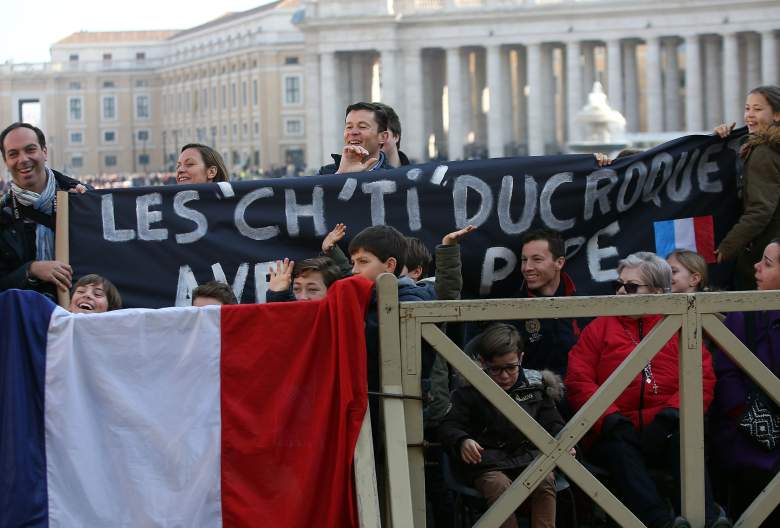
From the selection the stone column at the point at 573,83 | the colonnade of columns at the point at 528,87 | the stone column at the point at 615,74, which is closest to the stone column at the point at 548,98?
the colonnade of columns at the point at 528,87

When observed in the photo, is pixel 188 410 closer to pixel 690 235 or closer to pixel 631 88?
pixel 690 235

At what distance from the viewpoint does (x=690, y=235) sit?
766 centimetres

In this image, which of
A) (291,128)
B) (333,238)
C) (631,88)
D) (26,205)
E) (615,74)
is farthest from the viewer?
(291,128)

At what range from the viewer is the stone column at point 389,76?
78.2m

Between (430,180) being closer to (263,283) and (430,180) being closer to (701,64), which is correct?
(263,283)

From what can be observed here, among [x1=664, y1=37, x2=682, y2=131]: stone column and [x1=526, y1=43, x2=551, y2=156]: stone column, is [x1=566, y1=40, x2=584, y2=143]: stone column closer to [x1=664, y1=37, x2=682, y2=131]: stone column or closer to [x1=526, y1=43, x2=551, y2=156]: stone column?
[x1=526, y1=43, x2=551, y2=156]: stone column

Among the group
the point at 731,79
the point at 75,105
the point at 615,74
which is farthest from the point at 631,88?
the point at 75,105

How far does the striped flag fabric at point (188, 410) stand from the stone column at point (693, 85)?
6826cm

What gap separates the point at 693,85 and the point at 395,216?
6690 cm

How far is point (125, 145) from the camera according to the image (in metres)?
127

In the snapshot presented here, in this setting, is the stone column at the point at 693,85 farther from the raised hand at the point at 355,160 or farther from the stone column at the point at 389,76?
the raised hand at the point at 355,160

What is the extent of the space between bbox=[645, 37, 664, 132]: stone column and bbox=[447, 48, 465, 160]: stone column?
9.82 metres

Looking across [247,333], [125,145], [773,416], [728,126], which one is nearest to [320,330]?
[247,333]

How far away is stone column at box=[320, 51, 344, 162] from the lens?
78.2m
